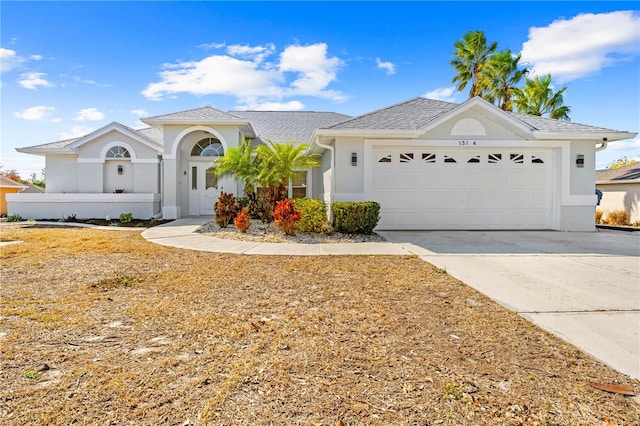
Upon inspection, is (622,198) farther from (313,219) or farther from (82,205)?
(82,205)

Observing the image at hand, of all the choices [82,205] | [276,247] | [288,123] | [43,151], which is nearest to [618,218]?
[276,247]

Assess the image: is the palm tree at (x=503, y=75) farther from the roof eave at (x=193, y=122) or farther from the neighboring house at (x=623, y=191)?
the roof eave at (x=193, y=122)

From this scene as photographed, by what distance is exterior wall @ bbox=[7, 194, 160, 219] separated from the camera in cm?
1427

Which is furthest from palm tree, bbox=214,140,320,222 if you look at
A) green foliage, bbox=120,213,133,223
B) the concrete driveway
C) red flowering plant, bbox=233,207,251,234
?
green foliage, bbox=120,213,133,223

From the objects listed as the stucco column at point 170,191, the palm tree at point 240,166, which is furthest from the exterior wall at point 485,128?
the stucco column at point 170,191

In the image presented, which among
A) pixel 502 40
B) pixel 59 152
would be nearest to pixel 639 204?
pixel 502 40

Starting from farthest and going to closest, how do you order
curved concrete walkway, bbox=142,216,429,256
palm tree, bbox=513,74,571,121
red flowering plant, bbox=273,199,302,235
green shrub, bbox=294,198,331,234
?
1. palm tree, bbox=513,74,571,121
2. green shrub, bbox=294,198,331,234
3. red flowering plant, bbox=273,199,302,235
4. curved concrete walkway, bbox=142,216,429,256

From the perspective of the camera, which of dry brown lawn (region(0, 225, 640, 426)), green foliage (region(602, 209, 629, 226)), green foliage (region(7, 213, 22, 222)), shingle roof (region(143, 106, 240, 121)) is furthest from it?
green foliage (region(602, 209, 629, 226))

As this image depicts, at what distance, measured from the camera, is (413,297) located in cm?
458

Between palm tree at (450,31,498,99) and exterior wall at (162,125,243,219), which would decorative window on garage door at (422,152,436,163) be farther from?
palm tree at (450,31,498,99)

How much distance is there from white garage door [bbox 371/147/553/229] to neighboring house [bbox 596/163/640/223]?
301 inches

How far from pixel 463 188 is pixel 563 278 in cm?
622

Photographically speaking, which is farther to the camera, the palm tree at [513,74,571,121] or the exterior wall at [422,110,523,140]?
the palm tree at [513,74,571,121]

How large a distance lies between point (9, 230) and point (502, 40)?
27.0 metres
